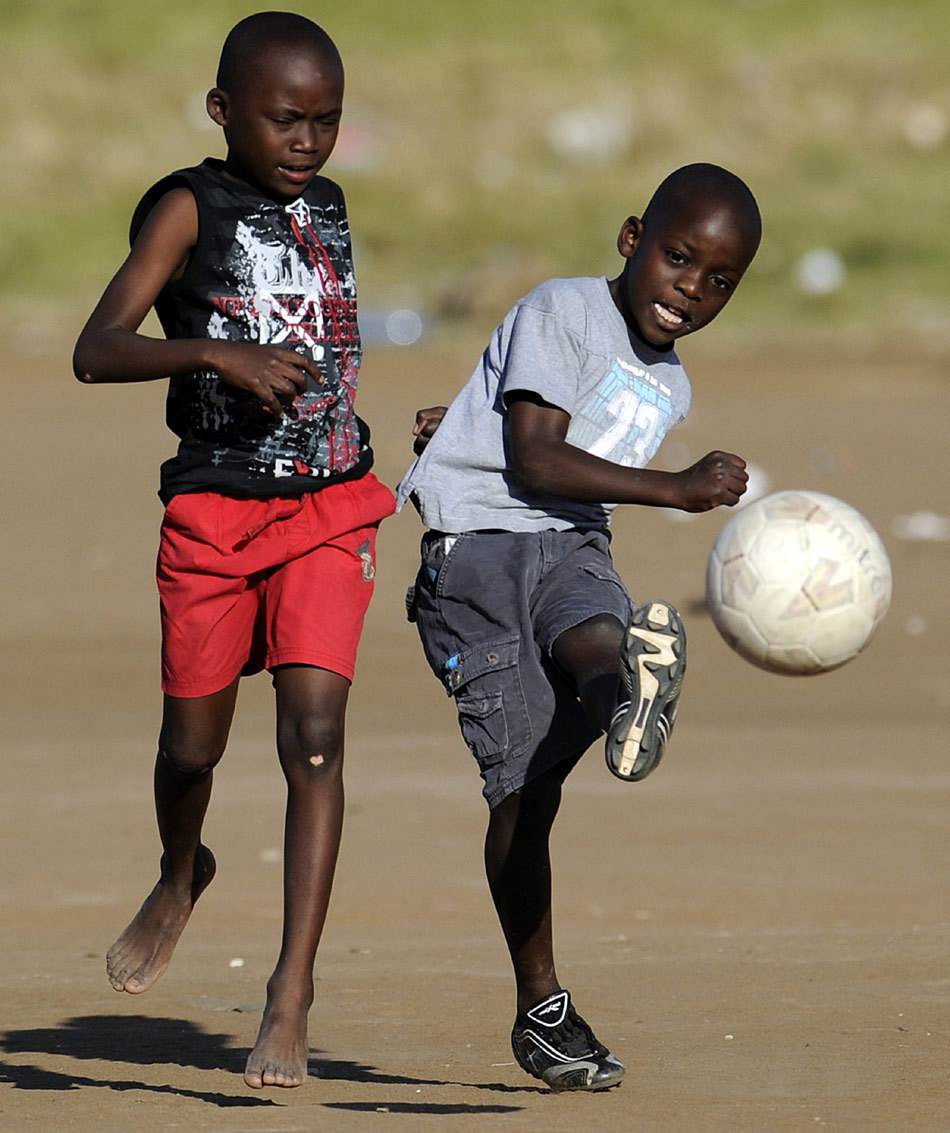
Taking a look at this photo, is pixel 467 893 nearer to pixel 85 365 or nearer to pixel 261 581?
pixel 261 581

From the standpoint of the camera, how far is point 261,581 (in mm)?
5281

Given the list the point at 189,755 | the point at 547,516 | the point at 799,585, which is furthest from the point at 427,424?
the point at 799,585

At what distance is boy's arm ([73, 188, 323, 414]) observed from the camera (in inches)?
188

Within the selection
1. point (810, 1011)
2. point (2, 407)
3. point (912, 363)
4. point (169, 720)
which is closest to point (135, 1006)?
point (169, 720)

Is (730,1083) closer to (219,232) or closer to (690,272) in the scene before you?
(690,272)

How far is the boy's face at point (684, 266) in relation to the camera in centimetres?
518

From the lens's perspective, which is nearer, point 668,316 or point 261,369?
point 261,369

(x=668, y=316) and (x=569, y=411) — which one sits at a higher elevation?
(x=668, y=316)

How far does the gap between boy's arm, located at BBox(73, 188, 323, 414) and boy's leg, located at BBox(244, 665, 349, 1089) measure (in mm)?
616

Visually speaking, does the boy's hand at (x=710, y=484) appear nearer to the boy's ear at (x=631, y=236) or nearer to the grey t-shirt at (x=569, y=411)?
the grey t-shirt at (x=569, y=411)

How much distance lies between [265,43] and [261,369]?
0.79 meters

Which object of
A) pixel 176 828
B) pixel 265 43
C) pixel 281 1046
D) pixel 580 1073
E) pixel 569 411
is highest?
pixel 265 43

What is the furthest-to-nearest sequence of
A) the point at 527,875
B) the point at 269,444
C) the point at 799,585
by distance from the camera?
1. the point at 799,585
2. the point at 527,875
3. the point at 269,444

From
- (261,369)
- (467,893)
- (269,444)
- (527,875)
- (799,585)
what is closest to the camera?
(261,369)
